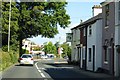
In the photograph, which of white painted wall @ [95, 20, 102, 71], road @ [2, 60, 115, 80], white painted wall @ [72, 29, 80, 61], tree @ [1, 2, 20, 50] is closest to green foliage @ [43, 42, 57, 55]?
tree @ [1, 2, 20, 50]

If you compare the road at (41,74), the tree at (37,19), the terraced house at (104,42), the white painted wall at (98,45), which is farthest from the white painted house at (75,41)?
the white painted wall at (98,45)

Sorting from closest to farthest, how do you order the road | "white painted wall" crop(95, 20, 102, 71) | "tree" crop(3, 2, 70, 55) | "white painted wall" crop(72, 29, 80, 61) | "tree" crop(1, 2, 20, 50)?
1. the road
2. "white painted wall" crop(95, 20, 102, 71)
3. "white painted wall" crop(72, 29, 80, 61)
4. "tree" crop(1, 2, 20, 50)
5. "tree" crop(3, 2, 70, 55)

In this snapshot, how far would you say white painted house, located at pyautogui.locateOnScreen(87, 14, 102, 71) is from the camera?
1333 inches

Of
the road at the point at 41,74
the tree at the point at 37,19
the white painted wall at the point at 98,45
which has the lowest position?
the road at the point at 41,74

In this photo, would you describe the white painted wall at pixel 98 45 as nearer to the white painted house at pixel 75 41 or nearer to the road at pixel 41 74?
the road at pixel 41 74

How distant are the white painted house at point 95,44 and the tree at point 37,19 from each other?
2119cm

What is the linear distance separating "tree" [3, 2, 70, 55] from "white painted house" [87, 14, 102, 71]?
2119 cm

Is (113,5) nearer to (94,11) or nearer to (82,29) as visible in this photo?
(82,29)

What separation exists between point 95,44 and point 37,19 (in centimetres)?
2718

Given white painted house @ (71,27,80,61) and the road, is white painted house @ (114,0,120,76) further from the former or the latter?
white painted house @ (71,27,80,61)

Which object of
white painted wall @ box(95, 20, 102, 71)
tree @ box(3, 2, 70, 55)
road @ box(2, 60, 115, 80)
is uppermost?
tree @ box(3, 2, 70, 55)

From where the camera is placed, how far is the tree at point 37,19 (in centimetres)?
5856

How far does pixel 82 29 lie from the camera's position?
42.3 m

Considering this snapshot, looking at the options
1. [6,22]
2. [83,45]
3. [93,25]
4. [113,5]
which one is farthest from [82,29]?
[6,22]
